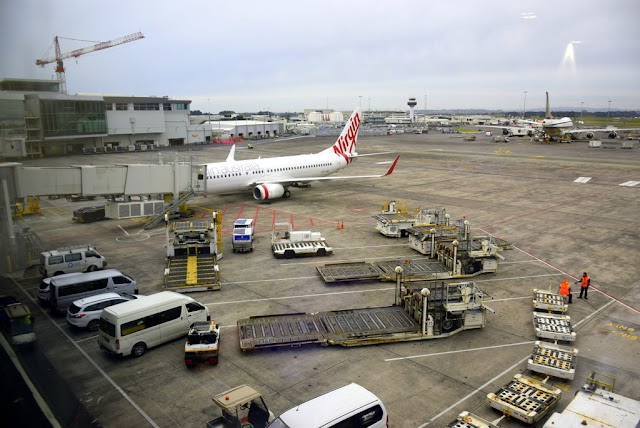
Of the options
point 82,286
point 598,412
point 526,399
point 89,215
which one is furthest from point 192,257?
point 598,412

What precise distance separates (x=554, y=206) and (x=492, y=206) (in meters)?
6.25

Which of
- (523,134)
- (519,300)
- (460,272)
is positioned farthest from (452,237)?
(523,134)

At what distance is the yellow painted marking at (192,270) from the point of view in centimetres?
2667

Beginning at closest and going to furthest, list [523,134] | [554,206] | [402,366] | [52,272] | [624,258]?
[402,366], [52,272], [624,258], [554,206], [523,134]

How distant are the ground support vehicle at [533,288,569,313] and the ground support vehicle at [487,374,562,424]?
6907 mm

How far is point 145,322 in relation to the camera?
64.2ft

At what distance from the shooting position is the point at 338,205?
49.3m

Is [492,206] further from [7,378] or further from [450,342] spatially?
[7,378]

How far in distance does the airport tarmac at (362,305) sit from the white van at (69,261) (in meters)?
1.23

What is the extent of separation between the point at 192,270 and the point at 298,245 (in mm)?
8123

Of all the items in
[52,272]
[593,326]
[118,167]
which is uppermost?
[118,167]

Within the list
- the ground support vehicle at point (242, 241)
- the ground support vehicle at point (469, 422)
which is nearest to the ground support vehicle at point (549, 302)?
the ground support vehicle at point (469, 422)

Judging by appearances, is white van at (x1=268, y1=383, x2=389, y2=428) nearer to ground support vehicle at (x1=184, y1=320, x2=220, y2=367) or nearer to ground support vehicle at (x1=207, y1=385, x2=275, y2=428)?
ground support vehicle at (x1=207, y1=385, x2=275, y2=428)

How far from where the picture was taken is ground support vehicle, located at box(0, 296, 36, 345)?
1271 centimetres
